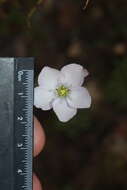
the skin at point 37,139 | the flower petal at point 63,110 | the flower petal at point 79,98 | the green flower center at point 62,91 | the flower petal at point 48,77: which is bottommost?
the skin at point 37,139

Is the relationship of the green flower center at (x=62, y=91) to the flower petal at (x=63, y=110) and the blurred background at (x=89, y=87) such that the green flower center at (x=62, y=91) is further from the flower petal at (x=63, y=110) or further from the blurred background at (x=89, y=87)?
the blurred background at (x=89, y=87)

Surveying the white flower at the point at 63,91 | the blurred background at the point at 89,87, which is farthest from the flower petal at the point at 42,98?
the blurred background at the point at 89,87

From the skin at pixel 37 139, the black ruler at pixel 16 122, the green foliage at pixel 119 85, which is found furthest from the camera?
the green foliage at pixel 119 85

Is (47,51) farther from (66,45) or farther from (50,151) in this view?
(50,151)

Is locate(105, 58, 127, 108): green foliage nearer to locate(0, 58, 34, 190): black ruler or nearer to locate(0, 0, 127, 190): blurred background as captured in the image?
locate(0, 0, 127, 190): blurred background

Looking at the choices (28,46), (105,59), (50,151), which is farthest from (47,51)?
(50,151)

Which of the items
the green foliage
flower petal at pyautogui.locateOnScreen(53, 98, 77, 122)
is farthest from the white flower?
the green foliage

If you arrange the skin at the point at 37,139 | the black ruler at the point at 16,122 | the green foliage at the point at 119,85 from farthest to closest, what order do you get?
1. the green foliage at the point at 119,85
2. the skin at the point at 37,139
3. the black ruler at the point at 16,122
